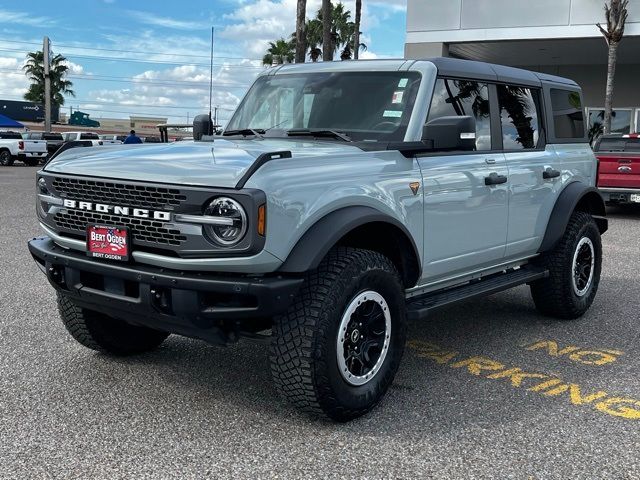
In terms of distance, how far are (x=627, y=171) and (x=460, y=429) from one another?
11.3 metres

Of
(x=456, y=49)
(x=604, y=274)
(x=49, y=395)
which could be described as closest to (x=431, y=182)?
(x=49, y=395)

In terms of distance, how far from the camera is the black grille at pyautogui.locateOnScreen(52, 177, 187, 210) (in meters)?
3.31

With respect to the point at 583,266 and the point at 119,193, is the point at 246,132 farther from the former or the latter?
the point at 583,266

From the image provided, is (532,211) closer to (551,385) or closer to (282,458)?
(551,385)

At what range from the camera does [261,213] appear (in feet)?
10.3

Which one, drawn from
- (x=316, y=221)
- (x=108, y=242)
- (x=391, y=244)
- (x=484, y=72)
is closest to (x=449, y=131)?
(x=391, y=244)

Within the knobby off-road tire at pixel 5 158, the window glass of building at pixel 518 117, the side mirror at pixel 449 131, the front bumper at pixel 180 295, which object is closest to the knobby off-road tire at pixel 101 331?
the front bumper at pixel 180 295

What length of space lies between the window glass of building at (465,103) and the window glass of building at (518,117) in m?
0.22

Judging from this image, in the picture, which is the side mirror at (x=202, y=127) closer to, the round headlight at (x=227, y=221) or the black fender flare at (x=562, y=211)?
the round headlight at (x=227, y=221)

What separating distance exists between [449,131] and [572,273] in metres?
2.41

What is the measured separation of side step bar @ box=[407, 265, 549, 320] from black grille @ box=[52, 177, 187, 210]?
155 cm

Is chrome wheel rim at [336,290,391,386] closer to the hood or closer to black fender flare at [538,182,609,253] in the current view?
the hood

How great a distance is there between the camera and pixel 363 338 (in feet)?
12.2

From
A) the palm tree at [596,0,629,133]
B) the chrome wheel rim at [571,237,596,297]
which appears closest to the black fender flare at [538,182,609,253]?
the chrome wheel rim at [571,237,596,297]
